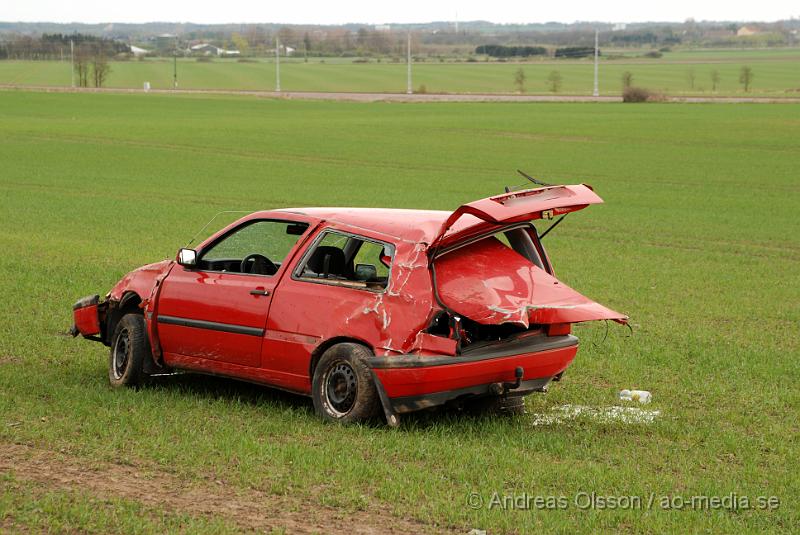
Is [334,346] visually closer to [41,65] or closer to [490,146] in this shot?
[490,146]

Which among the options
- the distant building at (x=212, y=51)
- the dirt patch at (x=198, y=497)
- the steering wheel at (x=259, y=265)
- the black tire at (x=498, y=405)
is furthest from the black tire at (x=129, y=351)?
the distant building at (x=212, y=51)

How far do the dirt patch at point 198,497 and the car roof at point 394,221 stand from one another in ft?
7.48

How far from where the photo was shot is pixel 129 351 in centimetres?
943

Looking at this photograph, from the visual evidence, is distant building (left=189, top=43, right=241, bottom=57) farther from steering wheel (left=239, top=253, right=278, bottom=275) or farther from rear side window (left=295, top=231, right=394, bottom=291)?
rear side window (left=295, top=231, right=394, bottom=291)

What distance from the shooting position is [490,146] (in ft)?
150

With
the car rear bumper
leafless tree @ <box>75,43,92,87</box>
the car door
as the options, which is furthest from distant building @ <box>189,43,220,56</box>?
the car rear bumper

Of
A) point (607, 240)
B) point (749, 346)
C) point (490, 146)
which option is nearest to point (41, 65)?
point (490, 146)

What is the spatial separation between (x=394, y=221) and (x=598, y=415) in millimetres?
2051

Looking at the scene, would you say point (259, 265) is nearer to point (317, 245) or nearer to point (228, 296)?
point (228, 296)

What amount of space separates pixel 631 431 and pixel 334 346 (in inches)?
83.6

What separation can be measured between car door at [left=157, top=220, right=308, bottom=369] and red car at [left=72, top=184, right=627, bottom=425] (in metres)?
0.01

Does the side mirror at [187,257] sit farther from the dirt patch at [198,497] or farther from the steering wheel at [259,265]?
the dirt patch at [198,497]

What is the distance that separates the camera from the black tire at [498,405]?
876 cm

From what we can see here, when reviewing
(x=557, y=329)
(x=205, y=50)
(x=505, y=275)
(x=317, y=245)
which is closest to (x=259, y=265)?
(x=317, y=245)
